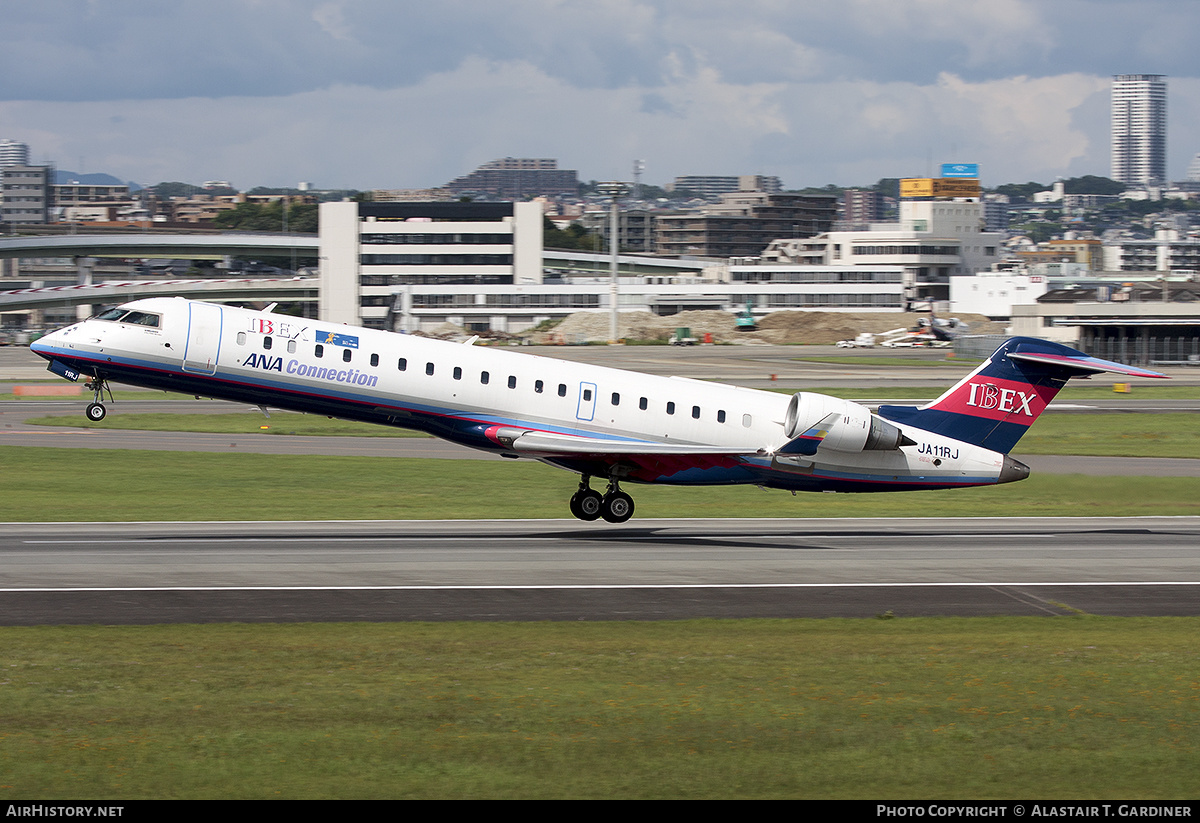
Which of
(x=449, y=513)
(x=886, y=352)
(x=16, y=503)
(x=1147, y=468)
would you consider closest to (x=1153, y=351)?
(x=886, y=352)

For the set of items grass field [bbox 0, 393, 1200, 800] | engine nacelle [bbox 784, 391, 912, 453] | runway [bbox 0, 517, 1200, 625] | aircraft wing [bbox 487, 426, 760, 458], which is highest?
engine nacelle [bbox 784, 391, 912, 453]

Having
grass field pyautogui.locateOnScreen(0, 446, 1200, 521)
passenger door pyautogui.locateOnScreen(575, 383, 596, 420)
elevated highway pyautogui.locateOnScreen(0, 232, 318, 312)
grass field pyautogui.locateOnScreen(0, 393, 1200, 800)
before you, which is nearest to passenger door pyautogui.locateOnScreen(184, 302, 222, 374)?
grass field pyautogui.locateOnScreen(0, 446, 1200, 521)

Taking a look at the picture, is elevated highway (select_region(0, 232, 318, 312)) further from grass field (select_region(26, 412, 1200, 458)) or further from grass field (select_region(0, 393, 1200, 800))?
grass field (select_region(0, 393, 1200, 800))

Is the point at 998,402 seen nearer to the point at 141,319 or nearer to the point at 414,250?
the point at 141,319

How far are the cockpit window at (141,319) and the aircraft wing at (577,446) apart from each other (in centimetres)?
820

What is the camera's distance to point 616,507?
1230 inches

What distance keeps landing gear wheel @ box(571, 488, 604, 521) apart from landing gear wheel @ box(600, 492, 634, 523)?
0.13 meters

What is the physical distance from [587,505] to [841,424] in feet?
22.2

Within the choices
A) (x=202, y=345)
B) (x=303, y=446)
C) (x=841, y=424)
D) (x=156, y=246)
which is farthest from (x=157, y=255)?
(x=841, y=424)

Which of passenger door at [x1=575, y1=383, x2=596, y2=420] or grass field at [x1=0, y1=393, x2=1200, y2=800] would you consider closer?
grass field at [x1=0, y1=393, x2=1200, y2=800]

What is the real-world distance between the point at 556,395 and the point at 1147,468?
27.0m

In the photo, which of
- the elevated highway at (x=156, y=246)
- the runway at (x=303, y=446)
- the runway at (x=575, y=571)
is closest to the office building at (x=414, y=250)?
the elevated highway at (x=156, y=246)

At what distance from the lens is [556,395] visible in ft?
98.6

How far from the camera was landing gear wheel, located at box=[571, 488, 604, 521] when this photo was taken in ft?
102
